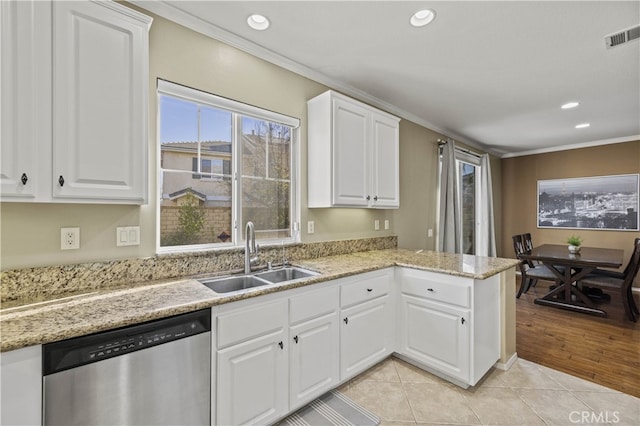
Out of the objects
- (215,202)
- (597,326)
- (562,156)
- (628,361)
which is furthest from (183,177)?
(562,156)

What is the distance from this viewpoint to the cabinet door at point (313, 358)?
181cm

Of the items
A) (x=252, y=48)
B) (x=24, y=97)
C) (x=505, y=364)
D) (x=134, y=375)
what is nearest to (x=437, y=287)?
(x=505, y=364)

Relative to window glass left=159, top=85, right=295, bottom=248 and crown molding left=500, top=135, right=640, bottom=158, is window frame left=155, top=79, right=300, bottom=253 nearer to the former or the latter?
window glass left=159, top=85, right=295, bottom=248

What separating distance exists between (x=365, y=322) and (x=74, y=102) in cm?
222

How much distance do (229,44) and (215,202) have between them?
3.88ft

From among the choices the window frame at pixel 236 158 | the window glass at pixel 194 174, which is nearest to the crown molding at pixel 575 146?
the window frame at pixel 236 158

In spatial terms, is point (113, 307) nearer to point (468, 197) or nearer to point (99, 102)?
point (99, 102)

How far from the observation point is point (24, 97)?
1.24m

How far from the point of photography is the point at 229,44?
218 centimetres

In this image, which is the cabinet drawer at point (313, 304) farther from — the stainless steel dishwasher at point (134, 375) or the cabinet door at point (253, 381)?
the stainless steel dishwasher at point (134, 375)

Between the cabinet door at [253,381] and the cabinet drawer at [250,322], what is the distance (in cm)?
4

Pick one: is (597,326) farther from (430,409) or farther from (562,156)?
(562,156)

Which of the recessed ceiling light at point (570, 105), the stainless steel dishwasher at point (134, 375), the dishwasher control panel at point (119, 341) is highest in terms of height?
the recessed ceiling light at point (570, 105)

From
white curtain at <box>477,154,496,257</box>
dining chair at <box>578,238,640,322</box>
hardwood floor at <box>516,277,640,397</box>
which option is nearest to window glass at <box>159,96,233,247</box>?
hardwood floor at <box>516,277,640,397</box>
